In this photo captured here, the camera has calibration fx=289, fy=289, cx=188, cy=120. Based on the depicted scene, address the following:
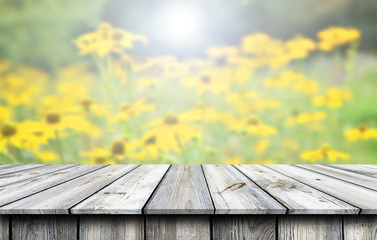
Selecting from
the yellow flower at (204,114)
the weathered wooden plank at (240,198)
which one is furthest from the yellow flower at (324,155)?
the weathered wooden plank at (240,198)

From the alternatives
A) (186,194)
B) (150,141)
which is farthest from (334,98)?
(186,194)

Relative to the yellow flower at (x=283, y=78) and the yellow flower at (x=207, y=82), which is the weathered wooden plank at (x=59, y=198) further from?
the yellow flower at (x=283, y=78)

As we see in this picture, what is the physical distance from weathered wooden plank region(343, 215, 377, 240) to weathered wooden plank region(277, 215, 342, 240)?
0.01 m

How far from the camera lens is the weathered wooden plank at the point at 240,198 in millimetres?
545

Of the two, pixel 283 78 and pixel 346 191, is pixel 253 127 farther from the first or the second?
pixel 346 191

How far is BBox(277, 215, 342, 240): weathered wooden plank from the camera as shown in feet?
1.85

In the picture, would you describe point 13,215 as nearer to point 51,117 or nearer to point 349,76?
point 51,117

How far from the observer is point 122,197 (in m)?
0.64

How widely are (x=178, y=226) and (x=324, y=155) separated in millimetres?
1337

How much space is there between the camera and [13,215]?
1.85 ft

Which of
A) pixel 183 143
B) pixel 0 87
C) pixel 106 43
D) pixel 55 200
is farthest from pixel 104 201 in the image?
pixel 0 87

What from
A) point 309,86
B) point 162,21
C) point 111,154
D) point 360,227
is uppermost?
point 162,21

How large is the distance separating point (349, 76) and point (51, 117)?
1715 mm

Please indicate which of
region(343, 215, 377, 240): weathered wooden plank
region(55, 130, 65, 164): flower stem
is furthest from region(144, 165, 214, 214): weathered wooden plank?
region(55, 130, 65, 164): flower stem
